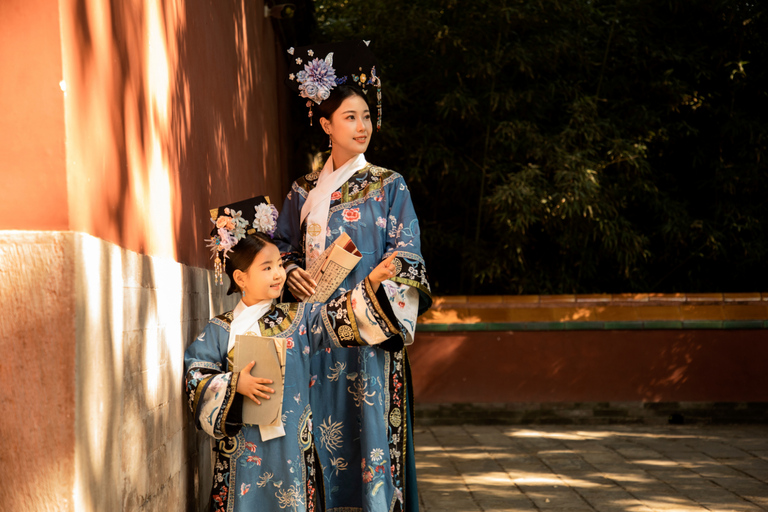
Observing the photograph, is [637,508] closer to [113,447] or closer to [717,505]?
[717,505]

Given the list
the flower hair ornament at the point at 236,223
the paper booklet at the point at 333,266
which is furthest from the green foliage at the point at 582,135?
the flower hair ornament at the point at 236,223

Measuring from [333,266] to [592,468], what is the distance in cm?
254

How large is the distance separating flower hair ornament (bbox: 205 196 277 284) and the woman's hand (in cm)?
19

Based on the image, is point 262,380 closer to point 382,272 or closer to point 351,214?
point 382,272

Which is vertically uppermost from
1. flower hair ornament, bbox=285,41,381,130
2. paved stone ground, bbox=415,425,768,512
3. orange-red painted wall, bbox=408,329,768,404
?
flower hair ornament, bbox=285,41,381,130

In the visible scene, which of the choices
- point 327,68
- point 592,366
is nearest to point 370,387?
point 327,68

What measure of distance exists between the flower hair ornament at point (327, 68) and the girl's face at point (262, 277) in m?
0.68

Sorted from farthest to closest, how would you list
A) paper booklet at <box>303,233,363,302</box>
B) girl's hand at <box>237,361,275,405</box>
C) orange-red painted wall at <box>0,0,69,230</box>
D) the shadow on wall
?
paper booklet at <box>303,233,363,302</box>
girl's hand at <box>237,361,275,405</box>
the shadow on wall
orange-red painted wall at <box>0,0,69,230</box>

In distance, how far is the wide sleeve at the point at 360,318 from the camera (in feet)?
7.32

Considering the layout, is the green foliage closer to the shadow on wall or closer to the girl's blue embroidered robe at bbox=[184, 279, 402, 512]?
the shadow on wall

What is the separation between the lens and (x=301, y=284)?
2.52 meters

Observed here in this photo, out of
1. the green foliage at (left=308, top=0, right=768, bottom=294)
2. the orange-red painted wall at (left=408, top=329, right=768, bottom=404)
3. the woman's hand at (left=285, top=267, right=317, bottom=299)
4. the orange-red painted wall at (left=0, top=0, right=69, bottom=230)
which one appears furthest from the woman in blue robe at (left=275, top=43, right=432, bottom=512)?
the orange-red painted wall at (left=408, top=329, right=768, bottom=404)

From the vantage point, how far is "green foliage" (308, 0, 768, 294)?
18.8 ft

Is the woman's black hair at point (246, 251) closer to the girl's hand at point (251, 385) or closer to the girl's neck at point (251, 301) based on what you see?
the girl's neck at point (251, 301)
